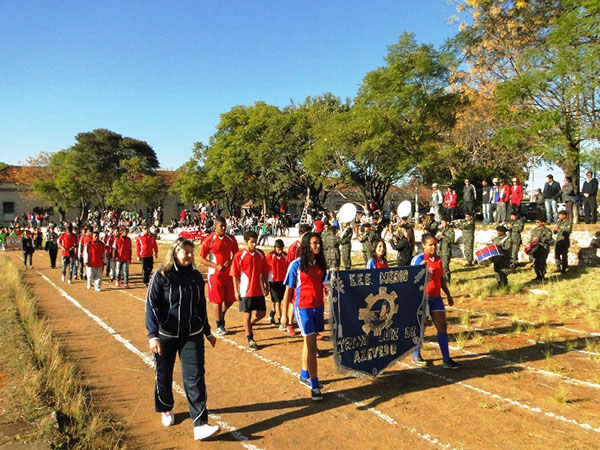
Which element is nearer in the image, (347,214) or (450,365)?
(450,365)

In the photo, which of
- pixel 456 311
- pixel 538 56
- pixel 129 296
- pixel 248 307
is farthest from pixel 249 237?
pixel 538 56

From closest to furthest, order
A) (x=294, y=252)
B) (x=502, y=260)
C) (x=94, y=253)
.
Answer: (x=294, y=252) → (x=502, y=260) → (x=94, y=253)

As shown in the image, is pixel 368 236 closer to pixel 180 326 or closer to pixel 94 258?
pixel 94 258

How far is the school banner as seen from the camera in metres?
5.64

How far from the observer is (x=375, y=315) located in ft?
19.6

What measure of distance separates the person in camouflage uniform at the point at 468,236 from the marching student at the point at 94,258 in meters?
12.0

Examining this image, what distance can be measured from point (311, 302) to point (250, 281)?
7.35 feet

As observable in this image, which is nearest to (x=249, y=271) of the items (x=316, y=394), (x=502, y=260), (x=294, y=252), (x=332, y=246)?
(x=294, y=252)

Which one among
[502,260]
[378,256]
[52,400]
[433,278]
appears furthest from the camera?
[502,260]

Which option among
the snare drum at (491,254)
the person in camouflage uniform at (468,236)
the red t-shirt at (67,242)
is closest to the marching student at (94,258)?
the red t-shirt at (67,242)

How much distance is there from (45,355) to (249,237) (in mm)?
3601

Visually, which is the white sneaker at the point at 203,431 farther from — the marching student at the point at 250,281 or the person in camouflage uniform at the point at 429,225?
the person in camouflage uniform at the point at 429,225

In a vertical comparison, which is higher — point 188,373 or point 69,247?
point 69,247

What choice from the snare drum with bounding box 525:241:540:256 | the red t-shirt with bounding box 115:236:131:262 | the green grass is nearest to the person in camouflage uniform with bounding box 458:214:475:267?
the snare drum with bounding box 525:241:540:256
